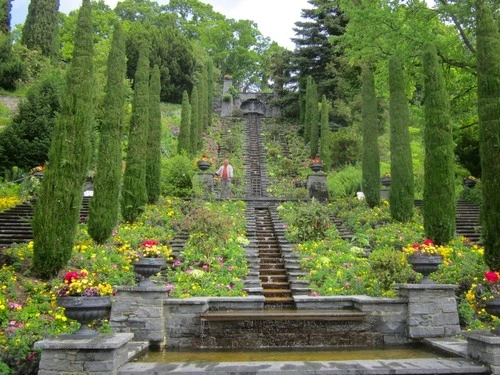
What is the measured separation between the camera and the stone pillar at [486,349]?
5082mm

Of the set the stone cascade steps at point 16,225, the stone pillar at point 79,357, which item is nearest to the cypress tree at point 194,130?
the stone cascade steps at point 16,225

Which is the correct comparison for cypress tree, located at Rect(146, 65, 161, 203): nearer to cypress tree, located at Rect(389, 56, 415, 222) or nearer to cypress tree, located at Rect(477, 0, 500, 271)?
cypress tree, located at Rect(389, 56, 415, 222)

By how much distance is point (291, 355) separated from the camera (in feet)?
20.3

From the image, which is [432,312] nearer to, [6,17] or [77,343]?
[77,343]

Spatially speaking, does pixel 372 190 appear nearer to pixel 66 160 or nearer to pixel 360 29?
pixel 360 29

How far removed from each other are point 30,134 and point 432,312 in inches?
717

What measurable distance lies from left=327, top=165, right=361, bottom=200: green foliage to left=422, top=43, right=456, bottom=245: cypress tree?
6345 mm

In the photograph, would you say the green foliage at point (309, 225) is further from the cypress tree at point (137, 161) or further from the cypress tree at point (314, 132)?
the cypress tree at point (314, 132)

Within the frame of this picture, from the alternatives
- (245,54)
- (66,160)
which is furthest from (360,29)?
(245,54)

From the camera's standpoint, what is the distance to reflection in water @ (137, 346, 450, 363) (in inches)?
233

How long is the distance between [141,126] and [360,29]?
8502mm

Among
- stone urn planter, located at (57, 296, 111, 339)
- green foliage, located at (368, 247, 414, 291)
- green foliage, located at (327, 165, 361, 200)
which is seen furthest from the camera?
green foliage, located at (327, 165, 361, 200)

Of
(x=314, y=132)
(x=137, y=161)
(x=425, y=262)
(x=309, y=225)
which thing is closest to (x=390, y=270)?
(x=425, y=262)

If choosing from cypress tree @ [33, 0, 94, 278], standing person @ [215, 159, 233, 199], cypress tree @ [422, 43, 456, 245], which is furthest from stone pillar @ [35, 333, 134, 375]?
standing person @ [215, 159, 233, 199]
